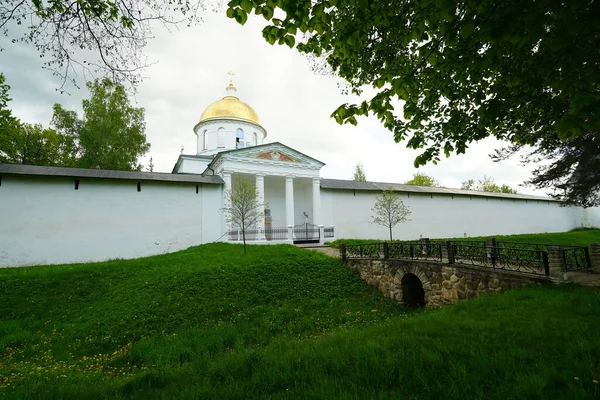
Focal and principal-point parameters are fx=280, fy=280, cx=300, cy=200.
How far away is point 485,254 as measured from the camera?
8.66m

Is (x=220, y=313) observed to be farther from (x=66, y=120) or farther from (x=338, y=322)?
(x=66, y=120)

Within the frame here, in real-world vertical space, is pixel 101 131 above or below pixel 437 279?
above

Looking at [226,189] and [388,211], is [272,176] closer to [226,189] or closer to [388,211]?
[226,189]

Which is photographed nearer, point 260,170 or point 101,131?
point 260,170

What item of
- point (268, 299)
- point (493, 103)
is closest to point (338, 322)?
point (268, 299)

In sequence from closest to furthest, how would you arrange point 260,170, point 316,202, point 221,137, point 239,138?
point 260,170, point 316,202, point 221,137, point 239,138

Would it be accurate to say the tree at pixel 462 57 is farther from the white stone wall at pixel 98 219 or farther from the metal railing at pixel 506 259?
the white stone wall at pixel 98 219

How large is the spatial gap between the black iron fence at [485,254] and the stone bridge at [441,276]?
0.06 meters

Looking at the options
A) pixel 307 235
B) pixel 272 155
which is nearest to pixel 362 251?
pixel 307 235

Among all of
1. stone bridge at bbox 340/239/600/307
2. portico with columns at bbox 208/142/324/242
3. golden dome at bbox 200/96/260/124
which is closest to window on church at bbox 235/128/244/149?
golden dome at bbox 200/96/260/124

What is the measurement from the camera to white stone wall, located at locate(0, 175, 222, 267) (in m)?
13.5

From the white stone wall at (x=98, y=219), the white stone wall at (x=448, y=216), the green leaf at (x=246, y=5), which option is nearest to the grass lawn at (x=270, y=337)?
the white stone wall at (x=98, y=219)

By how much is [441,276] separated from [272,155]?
43.5 ft

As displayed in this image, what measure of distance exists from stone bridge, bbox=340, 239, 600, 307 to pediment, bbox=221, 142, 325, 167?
856 centimetres
